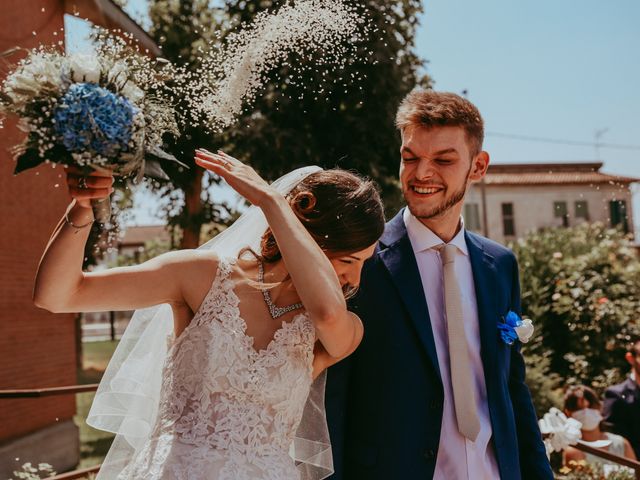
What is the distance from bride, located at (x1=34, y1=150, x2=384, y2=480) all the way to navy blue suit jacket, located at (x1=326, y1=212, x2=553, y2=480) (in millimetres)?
327

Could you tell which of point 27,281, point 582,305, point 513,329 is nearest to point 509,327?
point 513,329

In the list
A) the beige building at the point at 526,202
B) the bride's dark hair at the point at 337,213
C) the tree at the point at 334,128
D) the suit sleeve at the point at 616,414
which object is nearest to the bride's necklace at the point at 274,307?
the bride's dark hair at the point at 337,213

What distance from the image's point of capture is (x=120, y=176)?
1.86 metres

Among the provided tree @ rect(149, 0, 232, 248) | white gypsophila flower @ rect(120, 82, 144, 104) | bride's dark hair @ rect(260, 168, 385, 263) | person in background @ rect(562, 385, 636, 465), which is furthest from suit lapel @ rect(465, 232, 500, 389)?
tree @ rect(149, 0, 232, 248)

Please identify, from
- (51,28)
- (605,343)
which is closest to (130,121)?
(51,28)

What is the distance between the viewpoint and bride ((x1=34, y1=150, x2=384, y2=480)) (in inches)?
77.2

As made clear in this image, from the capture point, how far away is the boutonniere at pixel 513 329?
2.84 meters

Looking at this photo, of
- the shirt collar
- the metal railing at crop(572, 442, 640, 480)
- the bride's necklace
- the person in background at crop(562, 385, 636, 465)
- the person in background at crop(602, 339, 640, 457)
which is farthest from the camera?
the person in background at crop(602, 339, 640, 457)

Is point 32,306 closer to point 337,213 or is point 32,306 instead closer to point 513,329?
point 513,329

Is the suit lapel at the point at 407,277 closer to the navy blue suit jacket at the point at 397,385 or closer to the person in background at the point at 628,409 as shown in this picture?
the navy blue suit jacket at the point at 397,385

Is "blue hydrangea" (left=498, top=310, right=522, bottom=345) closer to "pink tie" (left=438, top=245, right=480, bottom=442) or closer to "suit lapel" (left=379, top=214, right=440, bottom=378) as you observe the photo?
"pink tie" (left=438, top=245, right=480, bottom=442)

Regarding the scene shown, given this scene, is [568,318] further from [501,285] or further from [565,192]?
[565,192]

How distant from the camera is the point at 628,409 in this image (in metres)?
6.82

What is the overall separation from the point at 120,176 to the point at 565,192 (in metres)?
43.0
